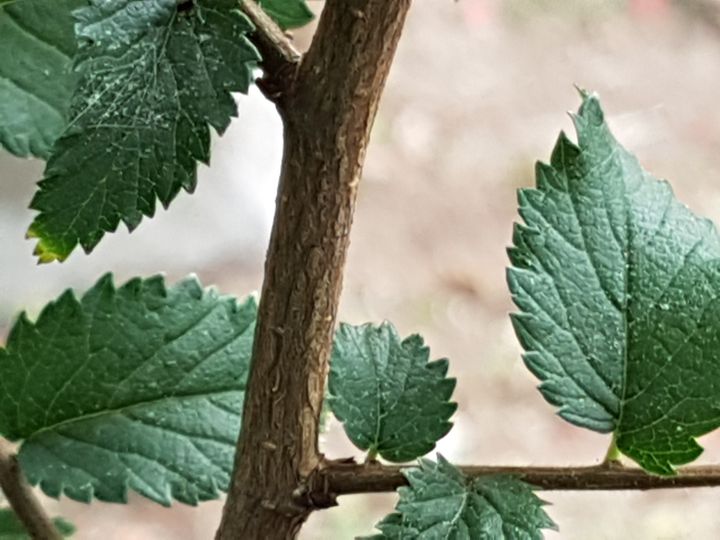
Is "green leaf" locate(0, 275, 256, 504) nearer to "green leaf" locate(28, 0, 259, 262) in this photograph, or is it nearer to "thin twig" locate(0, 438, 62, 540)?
"thin twig" locate(0, 438, 62, 540)

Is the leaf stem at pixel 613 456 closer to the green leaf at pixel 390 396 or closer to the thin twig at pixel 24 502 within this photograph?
the green leaf at pixel 390 396

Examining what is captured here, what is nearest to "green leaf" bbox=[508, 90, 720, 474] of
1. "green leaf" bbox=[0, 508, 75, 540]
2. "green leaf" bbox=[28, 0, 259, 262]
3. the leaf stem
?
the leaf stem

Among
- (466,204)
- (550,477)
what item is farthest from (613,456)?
(466,204)

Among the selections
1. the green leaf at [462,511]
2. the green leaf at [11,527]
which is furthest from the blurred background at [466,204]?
the green leaf at [462,511]

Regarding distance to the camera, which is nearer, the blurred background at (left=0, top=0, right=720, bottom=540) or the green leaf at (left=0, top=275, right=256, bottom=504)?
the green leaf at (left=0, top=275, right=256, bottom=504)

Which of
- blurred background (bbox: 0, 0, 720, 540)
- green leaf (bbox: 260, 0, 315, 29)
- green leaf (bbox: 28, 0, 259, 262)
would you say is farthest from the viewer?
blurred background (bbox: 0, 0, 720, 540)

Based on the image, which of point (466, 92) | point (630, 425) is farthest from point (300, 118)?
point (466, 92)

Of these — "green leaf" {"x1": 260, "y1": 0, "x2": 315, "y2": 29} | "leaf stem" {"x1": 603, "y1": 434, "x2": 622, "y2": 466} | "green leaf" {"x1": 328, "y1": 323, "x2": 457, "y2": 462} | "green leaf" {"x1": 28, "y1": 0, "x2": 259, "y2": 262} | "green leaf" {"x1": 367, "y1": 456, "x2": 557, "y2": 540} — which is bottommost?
"green leaf" {"x1": 367, "y1": 456, "x2": 557, "y2": 540}
